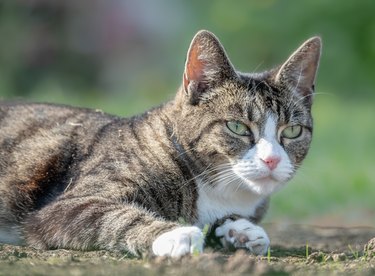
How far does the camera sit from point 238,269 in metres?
3.56

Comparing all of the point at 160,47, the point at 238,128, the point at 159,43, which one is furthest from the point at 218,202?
the point at 159,43

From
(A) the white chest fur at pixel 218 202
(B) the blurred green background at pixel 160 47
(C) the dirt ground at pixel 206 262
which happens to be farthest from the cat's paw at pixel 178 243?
(B) the blurred green background at pixel 160 47

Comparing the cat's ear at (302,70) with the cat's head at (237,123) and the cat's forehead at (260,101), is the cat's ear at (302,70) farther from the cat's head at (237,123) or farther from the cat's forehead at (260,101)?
the cat's forehead at (260,101)

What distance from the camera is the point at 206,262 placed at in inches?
143

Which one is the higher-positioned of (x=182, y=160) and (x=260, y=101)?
(x=260, y=101)

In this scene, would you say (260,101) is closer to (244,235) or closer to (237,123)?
(237,123)

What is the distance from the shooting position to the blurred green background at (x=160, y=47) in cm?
1367

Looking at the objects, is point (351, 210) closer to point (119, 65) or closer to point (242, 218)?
point (242, 218)

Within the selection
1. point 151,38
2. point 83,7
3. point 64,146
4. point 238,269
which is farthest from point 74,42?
point 238,269

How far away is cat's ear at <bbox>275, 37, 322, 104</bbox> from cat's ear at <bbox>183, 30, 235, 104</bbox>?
363 mm

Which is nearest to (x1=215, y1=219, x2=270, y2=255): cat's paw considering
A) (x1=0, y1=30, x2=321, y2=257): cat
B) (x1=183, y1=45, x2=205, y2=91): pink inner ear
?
(x1=0, y1=30, x2=321, y2=257): cat

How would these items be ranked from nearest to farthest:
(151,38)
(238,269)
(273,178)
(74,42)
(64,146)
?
(238,269), (273,178), (64,146), (74,42), (151,38)

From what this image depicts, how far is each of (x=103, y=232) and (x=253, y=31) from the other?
11204 mm

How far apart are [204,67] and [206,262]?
159cm
